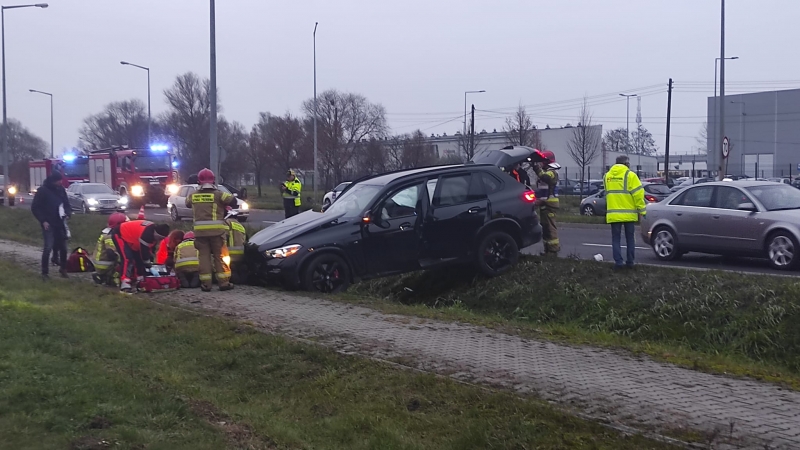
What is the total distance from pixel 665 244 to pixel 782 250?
232 centimetres

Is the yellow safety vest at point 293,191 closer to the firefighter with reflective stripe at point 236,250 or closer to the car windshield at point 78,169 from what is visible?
the firefighter with reflective stripe at point 236,250

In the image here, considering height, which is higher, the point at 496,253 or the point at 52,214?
the point at 52,214

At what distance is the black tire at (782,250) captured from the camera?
1248 centimetres

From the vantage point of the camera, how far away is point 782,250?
499 inches

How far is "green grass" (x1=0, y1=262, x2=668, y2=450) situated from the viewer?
5316mm

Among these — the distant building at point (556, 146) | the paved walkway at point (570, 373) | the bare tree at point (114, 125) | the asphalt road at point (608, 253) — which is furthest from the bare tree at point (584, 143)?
the bare tree at point (114, 125)

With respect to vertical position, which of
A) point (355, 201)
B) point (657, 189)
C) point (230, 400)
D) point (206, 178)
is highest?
point (206, 178)

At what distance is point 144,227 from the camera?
39.7 feet

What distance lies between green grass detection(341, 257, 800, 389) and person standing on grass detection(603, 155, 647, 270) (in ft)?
1.45

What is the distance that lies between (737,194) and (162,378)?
1047 centimetres

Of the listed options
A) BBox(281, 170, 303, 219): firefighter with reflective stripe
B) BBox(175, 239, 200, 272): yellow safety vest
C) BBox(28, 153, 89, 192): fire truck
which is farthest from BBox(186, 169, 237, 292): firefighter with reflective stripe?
BBox(28, 153, 89, 192): fire truck

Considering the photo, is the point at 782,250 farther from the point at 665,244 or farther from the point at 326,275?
the point at 326,275

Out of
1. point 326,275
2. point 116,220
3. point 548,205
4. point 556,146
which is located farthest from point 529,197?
point 556,146

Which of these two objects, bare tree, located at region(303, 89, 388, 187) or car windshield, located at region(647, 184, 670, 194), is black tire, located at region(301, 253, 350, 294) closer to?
car windshield, located at region(647, 184, 670, 194)
